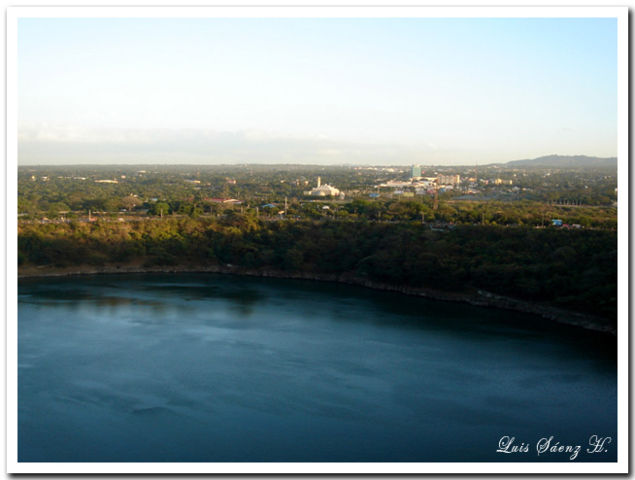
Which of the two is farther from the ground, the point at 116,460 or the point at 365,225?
the point at 365,225

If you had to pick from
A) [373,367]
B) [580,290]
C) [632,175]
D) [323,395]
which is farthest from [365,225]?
[632,175]

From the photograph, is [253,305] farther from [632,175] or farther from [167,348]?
[632,175]

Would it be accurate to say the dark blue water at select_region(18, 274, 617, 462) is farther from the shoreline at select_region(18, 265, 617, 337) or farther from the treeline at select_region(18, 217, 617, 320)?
the treeline at select_region(18, 217, 617, 320)

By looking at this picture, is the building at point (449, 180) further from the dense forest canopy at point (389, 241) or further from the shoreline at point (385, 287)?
the shoreline at point (385, 287)

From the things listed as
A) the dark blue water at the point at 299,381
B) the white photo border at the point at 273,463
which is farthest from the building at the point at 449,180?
the white photo border at the point at 273,463

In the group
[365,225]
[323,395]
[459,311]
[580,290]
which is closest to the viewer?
[323,395]

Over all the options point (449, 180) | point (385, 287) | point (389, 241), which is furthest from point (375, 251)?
point (449, 180)

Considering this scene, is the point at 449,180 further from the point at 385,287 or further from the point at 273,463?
the point at 273,463
